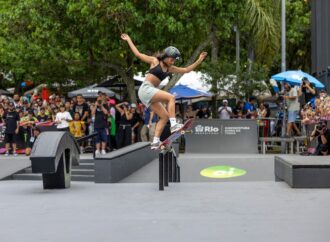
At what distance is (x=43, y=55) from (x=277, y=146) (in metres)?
9.73

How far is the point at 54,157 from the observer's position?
8.99 meters

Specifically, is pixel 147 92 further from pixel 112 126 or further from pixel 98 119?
pixel 112 126

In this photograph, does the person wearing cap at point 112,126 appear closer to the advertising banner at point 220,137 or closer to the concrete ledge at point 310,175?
the advertising banner at point 220,137

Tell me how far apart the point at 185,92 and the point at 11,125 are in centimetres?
711

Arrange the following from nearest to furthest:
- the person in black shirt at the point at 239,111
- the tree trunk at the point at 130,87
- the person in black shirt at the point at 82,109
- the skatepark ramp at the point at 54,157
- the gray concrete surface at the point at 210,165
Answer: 1. the skatepark ramp at the point at 54,157
2. the gray concrete surface at the point at 210,165
3. the person in black shirt at the point at 82,109
4. the person in black shirt at the point at 239,111
5. the tree trunk at the point at 130,87

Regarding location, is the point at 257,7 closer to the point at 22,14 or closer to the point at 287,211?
the point at 22,14

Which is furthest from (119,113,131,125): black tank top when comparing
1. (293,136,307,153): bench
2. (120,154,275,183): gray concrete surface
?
(293,136,307,153): bench

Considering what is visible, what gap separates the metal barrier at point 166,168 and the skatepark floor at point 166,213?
16 centimetres

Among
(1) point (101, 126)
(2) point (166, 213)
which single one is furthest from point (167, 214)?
(1) point (101, 126)

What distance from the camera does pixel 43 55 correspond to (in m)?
24.3

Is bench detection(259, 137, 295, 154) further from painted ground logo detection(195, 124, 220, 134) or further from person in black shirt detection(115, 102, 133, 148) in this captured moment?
person in black shirt detection(115, 102, 133, 148)

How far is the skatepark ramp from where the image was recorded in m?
8.96

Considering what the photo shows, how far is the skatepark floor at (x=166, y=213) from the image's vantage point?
614 cm

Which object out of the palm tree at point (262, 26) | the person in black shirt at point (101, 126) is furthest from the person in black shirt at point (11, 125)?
the palm tree at point (262, 26)
